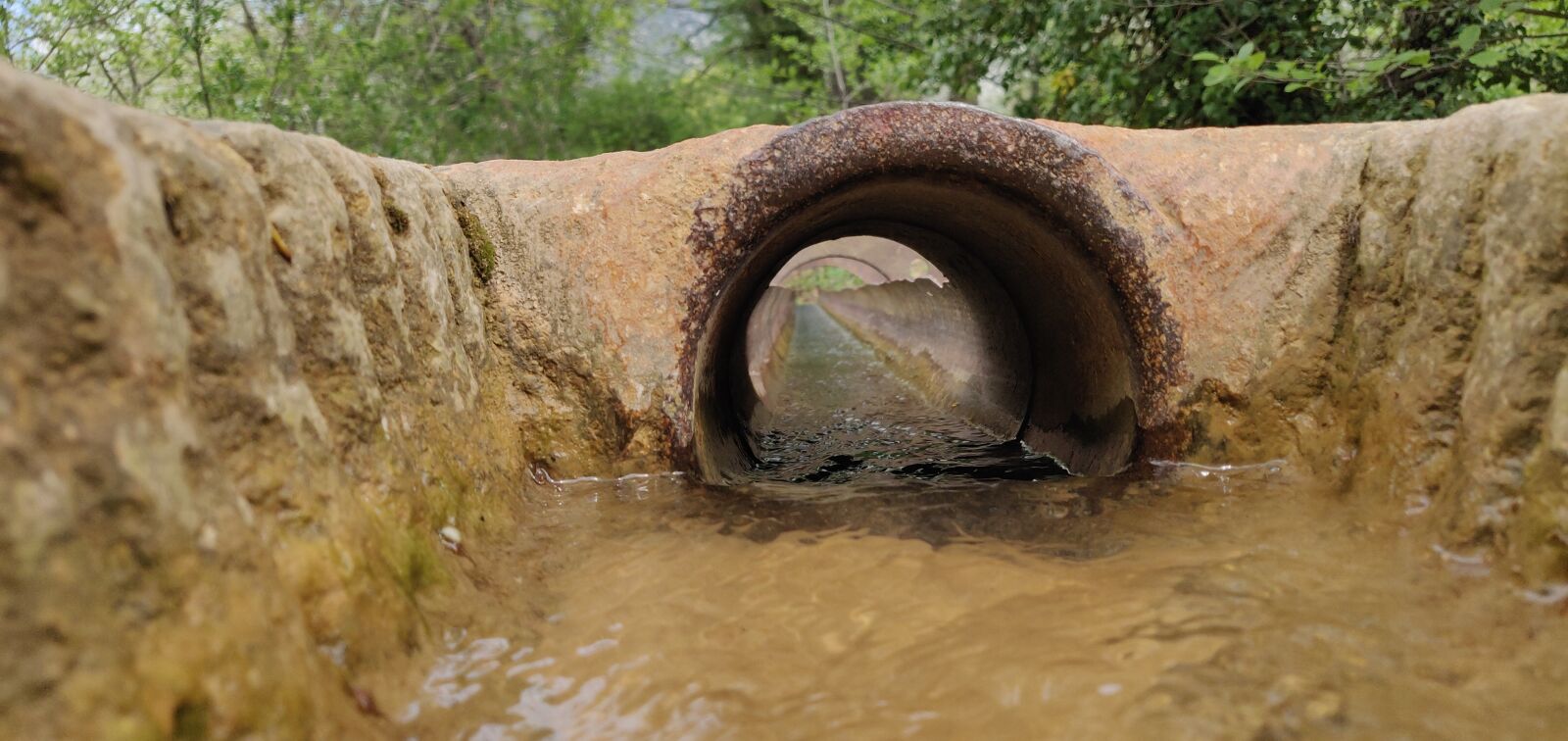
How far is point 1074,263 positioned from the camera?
179 inches

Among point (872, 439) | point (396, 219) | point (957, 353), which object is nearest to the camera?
point (396, 219)

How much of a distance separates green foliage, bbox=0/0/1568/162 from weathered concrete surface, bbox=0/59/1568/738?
1.46m

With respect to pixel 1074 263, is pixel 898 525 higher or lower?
lower

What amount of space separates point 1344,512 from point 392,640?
2988mm

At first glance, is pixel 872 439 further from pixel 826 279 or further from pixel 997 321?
pixel 826 279

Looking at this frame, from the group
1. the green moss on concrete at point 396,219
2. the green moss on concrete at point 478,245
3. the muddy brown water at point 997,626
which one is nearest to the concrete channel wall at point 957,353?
the muddy brown water at point 997,626

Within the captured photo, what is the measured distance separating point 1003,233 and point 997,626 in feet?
10.6

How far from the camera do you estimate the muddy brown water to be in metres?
1.95

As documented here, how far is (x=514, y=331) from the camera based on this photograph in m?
4.16

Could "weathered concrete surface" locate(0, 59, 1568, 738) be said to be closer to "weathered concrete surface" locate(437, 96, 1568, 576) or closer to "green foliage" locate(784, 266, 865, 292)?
"weathered concrete surface" locate(437, 96, 1568, 576)

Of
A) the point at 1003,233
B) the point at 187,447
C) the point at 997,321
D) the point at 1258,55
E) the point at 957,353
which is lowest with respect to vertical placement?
the point at 957,353

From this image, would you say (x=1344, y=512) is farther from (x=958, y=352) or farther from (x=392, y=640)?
(x=958, y=352)

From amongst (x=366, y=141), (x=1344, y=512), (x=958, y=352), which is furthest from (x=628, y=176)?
(x=366, y=141)

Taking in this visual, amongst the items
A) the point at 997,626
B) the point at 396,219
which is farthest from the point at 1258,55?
the point at 396,219
